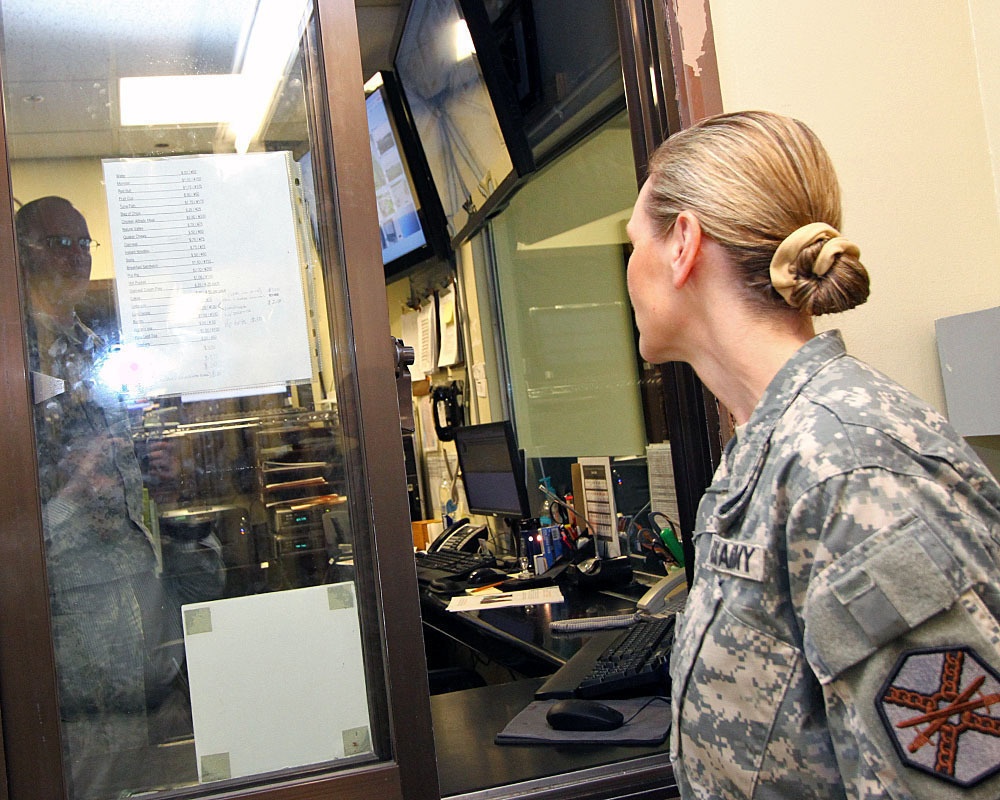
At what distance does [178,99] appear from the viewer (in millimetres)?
1325

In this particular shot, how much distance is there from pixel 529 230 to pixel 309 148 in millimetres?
2131

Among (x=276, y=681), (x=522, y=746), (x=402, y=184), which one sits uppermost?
(x=402, y=184)

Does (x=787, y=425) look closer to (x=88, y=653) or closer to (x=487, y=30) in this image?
(x=88, y=653)

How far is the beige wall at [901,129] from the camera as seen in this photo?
5.29ft

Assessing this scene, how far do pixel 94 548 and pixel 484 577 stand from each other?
1.88m

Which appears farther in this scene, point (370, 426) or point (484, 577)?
point (484, 577)

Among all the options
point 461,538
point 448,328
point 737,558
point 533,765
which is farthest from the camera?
point 448,328

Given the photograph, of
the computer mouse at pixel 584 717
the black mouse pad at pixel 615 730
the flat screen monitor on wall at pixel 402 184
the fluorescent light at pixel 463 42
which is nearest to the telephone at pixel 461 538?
the flat screen monitor on wall at pixel 402 184

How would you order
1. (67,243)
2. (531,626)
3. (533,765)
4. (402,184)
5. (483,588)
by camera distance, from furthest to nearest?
(402,184) < (483,588) < (531,626) < (533,765) < (67,243)

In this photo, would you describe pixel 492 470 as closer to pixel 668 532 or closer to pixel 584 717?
pixel 668 532

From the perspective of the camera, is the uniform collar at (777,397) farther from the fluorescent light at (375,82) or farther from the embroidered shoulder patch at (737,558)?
the fluorescent light at (375,82)

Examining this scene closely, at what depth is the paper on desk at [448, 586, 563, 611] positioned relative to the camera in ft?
8.58

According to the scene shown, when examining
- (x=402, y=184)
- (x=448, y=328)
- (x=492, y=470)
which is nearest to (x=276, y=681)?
(x=492, y=470)

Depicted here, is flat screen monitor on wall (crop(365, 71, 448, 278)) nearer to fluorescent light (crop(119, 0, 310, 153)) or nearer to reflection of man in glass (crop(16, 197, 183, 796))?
fluorescent light (crop(119, 0, 310, 153))
